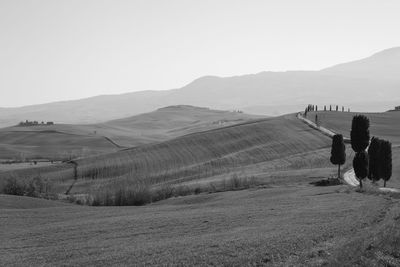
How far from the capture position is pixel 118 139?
574 feet

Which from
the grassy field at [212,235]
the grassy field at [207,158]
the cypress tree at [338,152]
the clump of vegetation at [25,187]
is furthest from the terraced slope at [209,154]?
the grassy field at [212,235]

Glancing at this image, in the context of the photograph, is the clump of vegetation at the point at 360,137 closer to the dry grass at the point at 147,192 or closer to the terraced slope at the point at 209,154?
the dry grass at the point at 147,192

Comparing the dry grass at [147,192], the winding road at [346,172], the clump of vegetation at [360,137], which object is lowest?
the dry grass at [147,192]

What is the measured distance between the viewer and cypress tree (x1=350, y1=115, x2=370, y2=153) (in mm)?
67375

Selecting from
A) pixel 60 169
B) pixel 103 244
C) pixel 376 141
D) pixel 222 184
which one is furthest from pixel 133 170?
pixel 103 244

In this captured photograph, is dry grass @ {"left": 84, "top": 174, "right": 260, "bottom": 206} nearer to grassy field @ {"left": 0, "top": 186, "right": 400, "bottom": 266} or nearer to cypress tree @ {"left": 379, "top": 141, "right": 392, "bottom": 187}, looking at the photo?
cypress tree @ {"left": 379, "top": 141, "right": 392, "bottom": 187}

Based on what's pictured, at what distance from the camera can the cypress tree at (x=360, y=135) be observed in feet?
221

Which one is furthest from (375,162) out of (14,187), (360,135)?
(14,187)

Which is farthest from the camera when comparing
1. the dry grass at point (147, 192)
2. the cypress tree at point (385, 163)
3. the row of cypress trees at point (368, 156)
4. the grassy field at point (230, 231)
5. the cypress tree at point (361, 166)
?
the dry grass at point (147, 192)

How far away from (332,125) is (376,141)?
54793mm

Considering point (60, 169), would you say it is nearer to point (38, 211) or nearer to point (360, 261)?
point (38, 211)

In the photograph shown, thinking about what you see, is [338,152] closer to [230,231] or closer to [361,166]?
[361,166]

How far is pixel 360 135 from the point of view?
6781 cm

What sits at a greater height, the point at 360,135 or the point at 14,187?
the point at 360,135
